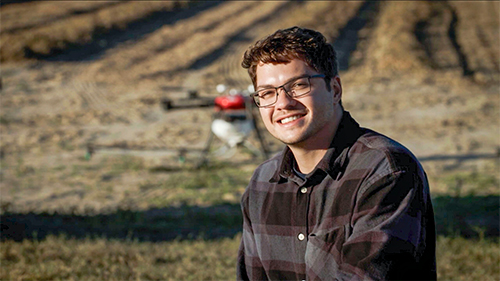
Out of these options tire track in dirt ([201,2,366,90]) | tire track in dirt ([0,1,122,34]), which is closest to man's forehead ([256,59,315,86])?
tire track in dirt ([201,2,366,90])

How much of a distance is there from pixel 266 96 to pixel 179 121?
395 inches

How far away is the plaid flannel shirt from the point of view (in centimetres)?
166

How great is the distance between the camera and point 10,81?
1386 centimetres

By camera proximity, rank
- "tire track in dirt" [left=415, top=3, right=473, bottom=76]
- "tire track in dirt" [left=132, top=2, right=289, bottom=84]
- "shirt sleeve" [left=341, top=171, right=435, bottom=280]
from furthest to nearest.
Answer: "tire track in dirt" [left=415, top=3, right=473, bottom=76]
"tire track in dirt" [left=132, top=2, right=289, bottom=84]
"shirt sleeve" [left=341, top=171, right=435, bottom=280]

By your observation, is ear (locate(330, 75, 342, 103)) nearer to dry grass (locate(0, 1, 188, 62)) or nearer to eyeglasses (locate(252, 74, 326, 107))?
eyeglasses (locate(252, 74, 326, 107))

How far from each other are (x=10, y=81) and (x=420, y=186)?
13.8 metres

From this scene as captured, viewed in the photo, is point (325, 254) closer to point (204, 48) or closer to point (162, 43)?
point (204, 48)

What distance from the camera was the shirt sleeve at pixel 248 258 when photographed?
2.14 meters

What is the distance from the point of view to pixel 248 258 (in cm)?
219

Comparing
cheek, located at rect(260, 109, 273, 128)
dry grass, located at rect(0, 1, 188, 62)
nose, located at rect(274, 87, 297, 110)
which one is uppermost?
dry grass, located at rect(0, 1, 188, 62)

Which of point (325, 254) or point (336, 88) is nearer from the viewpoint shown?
point (325, 254)

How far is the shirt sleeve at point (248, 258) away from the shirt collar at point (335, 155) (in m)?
0.21

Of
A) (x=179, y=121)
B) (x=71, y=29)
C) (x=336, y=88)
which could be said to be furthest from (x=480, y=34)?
(x=336, y=88)

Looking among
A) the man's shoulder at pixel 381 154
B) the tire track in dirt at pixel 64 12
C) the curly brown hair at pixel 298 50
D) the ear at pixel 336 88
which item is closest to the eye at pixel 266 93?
the curly brown hair at pixel 298 50
